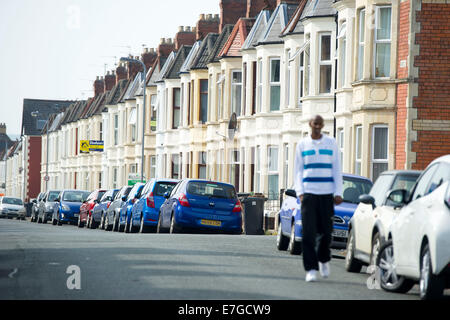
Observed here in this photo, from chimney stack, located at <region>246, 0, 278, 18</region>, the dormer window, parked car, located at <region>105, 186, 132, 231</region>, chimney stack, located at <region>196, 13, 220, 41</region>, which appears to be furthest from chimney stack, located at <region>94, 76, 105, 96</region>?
the dormer window

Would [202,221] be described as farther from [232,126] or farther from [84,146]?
[84,146]

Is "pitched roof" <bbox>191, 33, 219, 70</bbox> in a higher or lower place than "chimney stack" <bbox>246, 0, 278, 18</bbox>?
lower

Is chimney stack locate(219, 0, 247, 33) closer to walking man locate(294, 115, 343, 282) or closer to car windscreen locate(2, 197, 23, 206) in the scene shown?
car windscreen locate(2, 197, 23, 206)

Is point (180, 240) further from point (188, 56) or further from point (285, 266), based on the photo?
point (188, 56)

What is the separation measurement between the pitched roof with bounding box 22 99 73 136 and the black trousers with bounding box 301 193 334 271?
106365 mm

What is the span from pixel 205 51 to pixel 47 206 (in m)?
11.3

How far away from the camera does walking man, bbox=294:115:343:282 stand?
40.6 ft

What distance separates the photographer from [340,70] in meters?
32.9

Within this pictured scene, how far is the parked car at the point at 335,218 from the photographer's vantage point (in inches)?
706

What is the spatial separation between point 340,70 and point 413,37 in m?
4.39

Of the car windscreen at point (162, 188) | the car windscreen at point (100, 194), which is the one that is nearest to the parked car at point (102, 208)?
the car windscreen at point (100, 194)

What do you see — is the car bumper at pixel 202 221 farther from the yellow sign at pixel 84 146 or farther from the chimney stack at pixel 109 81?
the chimney stack at pixel 109 81
